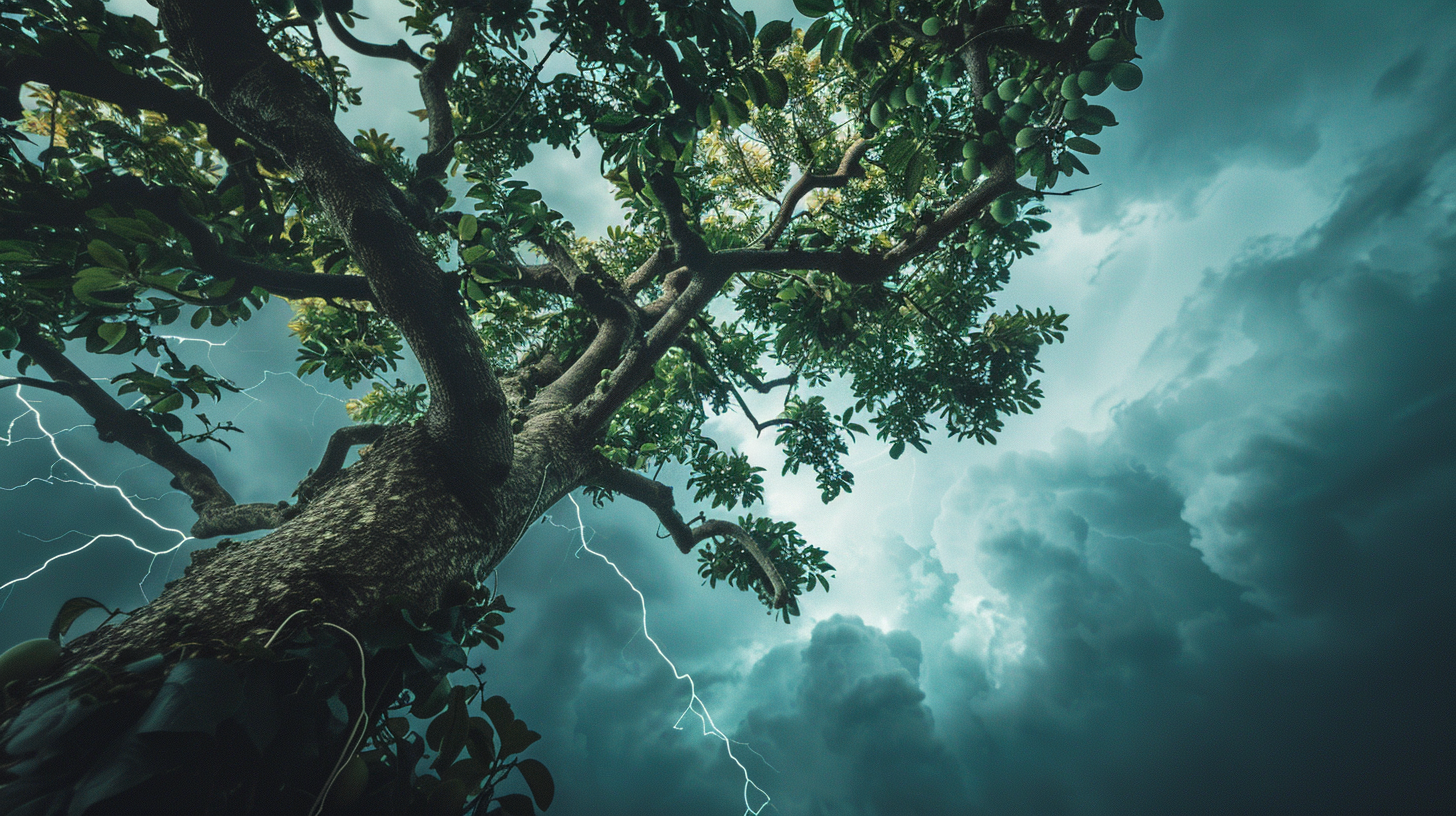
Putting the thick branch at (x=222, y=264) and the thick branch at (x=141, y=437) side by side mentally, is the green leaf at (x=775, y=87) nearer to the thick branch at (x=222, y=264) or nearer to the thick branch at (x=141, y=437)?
the thick branch at (x=222, y=264)

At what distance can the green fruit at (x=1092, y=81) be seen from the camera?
5.21 feet

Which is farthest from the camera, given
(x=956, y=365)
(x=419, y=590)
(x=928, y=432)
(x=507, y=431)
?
(x=928, y=432)

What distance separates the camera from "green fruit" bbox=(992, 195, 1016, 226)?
2137 millimetres

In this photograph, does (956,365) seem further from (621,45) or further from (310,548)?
(310,548)

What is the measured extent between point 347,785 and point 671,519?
298 centimetres

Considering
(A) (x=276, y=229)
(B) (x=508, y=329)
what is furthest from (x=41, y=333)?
(B) (x=508, y=329)

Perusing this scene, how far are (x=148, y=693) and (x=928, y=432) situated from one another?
4.88 meters

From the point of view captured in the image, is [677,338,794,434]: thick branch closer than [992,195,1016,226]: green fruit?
No

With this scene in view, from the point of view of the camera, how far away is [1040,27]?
2.09 meters

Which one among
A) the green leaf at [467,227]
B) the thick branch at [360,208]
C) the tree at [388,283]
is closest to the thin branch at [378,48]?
the tree at [388,283]

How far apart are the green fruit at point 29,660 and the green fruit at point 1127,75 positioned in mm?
3067

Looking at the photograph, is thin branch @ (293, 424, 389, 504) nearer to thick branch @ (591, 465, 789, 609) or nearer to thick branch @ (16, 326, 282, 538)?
thick branch @ (16, 326, 282, 538)

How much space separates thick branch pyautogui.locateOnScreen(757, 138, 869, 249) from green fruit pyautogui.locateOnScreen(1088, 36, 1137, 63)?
1.90m

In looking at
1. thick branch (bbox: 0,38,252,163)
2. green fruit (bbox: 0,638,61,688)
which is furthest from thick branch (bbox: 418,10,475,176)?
green fruit (bbox: 0,638,61,688)
